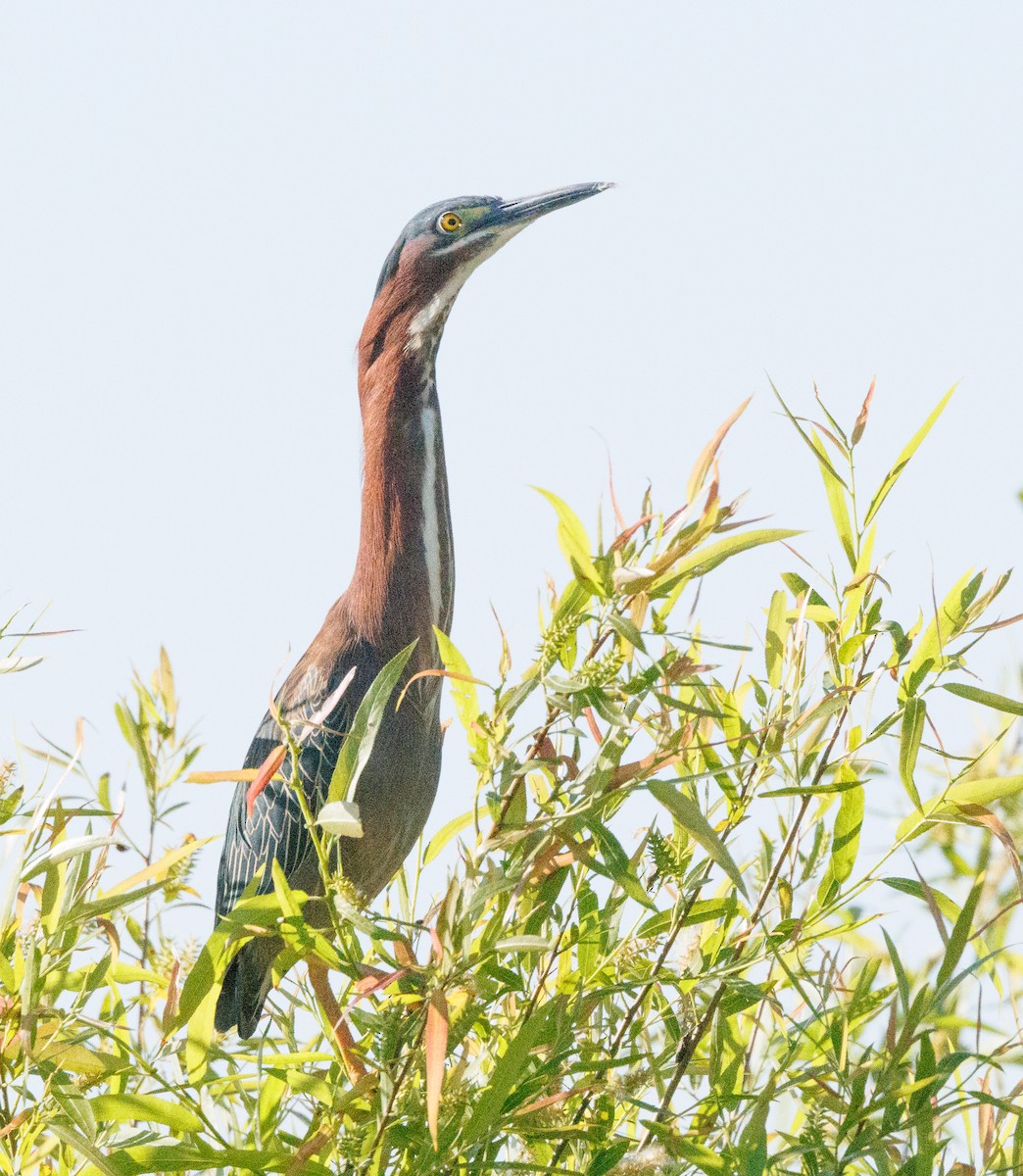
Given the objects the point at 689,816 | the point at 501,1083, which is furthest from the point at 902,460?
the point at 501,1083

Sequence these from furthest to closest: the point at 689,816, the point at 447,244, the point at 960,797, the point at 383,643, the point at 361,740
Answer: the point at 447,244 → the point at 383,643 → the point at 960,797 → the point at 361,740 → the point at 689,816

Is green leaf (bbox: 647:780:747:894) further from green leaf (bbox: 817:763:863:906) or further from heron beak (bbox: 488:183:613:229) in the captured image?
heron beak (bbox: 488:183:613:229)

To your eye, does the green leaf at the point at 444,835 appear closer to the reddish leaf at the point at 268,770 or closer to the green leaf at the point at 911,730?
the reddish leaf at the point at 268,770

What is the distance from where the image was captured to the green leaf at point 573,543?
4.16 ft

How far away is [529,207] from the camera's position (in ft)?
10.9

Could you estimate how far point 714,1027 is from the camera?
4.67 ft

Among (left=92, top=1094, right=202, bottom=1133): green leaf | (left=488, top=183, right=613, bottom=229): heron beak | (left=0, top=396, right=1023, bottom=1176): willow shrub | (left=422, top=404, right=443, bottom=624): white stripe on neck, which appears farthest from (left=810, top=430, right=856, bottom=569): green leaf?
(left=488, top=183, right=613, bottom=229): heron beak

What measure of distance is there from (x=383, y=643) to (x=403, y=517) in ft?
0.90

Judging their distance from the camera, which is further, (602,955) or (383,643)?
(383,643)

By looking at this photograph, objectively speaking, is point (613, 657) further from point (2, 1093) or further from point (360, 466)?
point (360, 466)

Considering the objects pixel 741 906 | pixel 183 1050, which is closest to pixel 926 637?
pixel 741 906

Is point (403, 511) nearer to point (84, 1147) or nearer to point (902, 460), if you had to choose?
point (902, 460)

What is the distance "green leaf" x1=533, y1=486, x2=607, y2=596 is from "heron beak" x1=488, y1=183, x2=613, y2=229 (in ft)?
7.16

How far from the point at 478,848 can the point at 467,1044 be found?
373 mm
